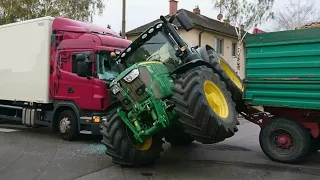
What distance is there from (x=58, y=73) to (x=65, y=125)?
4.45ft

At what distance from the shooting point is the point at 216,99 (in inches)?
263

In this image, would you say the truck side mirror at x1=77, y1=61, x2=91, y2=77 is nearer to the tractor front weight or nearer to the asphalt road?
the asphalt road

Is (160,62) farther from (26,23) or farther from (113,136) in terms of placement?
(26,23)

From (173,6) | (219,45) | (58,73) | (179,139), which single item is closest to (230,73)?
(179,139)

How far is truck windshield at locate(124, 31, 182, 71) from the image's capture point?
770 cm

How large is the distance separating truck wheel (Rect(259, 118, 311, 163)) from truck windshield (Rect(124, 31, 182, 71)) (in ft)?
7.40

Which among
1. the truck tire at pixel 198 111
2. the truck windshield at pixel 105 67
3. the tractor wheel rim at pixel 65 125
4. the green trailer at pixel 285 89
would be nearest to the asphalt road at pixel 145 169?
the tractor wheel rim at pixel 65 125

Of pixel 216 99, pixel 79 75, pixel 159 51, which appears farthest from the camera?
pixel 79 75

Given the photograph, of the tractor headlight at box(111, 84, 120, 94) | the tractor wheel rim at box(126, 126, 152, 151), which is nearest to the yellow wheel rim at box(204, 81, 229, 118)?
the tractor wheel rim at box(126, 126, 152, 151)

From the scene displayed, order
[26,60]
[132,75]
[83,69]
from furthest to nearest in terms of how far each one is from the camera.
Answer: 1. [26,60]
2. [83,69]
3. [132,75]

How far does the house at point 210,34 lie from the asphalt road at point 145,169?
17.5m

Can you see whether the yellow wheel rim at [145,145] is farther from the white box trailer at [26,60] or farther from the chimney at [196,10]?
the chimney at [196,10]

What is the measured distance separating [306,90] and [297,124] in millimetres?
764

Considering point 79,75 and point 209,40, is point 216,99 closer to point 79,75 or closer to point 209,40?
point 79,75
